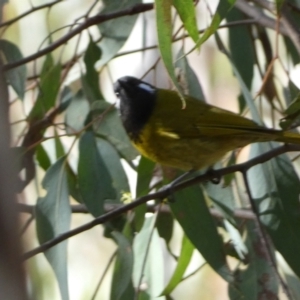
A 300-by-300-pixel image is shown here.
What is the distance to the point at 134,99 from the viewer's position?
185cm

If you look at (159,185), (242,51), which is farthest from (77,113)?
(242,51)

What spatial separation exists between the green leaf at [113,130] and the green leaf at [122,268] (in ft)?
1.36

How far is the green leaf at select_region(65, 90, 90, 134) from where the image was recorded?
74.5 inches

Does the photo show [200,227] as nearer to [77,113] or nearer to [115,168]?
[115,168]

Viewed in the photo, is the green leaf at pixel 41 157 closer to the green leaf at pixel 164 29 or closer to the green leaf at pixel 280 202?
the green leaf at pixel 280 202

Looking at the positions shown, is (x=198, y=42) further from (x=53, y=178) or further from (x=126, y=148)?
(x=126, y=148)

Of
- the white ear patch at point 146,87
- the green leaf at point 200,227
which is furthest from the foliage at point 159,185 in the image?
the white ear patch at point 146,87

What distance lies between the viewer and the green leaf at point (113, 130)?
1793 millimetres

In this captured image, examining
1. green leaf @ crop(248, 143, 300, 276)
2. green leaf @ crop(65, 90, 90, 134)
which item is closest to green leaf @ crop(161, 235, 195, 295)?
green leaf @ crop(248, 143, 300, 276)

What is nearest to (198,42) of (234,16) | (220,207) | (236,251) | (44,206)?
(220,207)

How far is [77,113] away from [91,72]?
0.48ft

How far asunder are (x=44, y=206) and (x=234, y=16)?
904mm

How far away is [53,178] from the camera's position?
5.31 ft

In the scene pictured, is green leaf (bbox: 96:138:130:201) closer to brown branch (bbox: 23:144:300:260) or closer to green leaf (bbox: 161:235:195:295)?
green leaf (bbox: 161:235:195:295)
